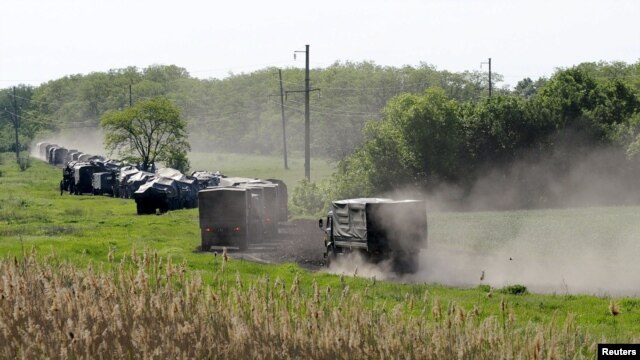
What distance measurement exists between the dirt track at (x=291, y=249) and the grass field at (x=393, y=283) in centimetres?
215

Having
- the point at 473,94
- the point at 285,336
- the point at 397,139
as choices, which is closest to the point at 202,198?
the point at 397,139

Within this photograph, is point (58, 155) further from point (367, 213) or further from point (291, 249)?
point (367, 213)

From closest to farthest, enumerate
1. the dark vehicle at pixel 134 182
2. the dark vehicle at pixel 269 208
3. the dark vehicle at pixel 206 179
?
the dark vehicle at pixel 269 208 → the dark vehicle at pixel 206 179 → the dark vehicle at pixel 134 182

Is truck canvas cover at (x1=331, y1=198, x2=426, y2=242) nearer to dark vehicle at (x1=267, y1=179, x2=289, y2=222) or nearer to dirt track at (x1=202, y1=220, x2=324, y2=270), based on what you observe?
dirt track at (x1=202, y1=220, x2=324, y2=270)

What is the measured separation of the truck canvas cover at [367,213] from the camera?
3969cm

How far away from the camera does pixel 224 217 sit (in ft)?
164

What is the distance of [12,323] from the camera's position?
16.2 metres

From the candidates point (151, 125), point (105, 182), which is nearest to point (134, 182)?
point (105, 182)

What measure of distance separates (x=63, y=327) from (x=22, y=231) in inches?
1569

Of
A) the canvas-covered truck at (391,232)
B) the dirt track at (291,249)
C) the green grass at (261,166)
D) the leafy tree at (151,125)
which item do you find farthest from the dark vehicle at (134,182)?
Result: the canvas-covered truck at (391,232)

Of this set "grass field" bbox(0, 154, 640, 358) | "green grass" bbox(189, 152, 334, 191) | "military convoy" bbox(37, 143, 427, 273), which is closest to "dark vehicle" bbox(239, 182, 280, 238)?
"military convoy" bbox(37, 143, 427, 273)

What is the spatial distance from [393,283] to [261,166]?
4945 inches

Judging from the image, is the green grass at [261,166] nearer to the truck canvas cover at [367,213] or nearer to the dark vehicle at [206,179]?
the dark vehicle at [206,179]

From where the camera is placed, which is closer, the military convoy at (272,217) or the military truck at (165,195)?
the military convoy at (272,217)
